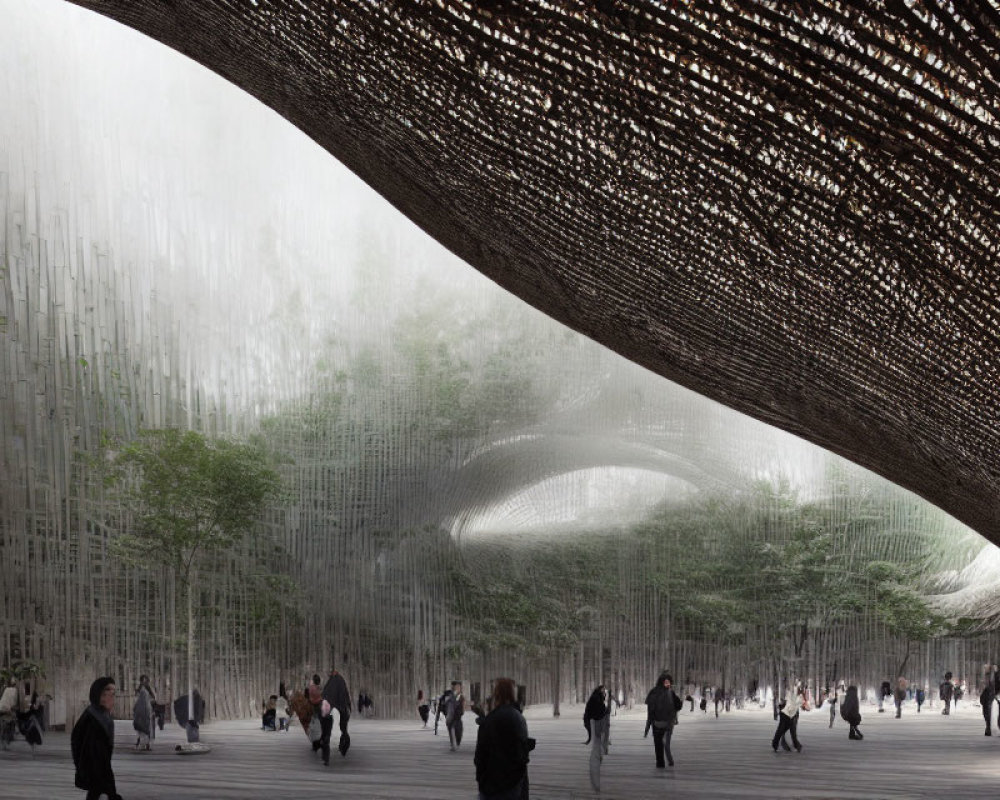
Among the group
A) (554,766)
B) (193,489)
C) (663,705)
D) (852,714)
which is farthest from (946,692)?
(193,489)

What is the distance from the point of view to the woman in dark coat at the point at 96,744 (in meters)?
6.48

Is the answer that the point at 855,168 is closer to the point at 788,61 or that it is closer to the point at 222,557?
the point at 788,61

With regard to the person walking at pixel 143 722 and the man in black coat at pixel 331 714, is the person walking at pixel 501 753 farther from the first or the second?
the person walking at pixel 143 722

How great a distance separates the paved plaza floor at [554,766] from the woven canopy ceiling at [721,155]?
912 cm

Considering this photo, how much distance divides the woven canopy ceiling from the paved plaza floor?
912 cm

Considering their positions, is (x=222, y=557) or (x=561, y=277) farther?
(x=222, y=557)

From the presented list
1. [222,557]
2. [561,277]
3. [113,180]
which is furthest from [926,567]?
[561,277]

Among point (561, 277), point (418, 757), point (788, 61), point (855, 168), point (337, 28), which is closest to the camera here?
point (788, 61)

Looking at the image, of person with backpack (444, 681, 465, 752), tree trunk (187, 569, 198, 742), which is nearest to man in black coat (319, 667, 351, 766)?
person with backpack (444, 681, 465, 752)

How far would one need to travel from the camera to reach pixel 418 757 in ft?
49.3

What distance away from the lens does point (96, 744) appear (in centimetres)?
654

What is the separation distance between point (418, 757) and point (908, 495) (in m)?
12.8

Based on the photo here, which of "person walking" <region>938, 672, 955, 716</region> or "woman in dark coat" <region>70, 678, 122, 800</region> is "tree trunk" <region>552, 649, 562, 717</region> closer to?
"person walking" <region>938, 672, 955, 716</region>

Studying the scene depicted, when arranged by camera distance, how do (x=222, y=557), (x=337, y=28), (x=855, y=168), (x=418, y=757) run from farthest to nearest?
(x=222, y=557) → (x=418, y=757) → (x=337, y=28) → (x=855, y=168)
